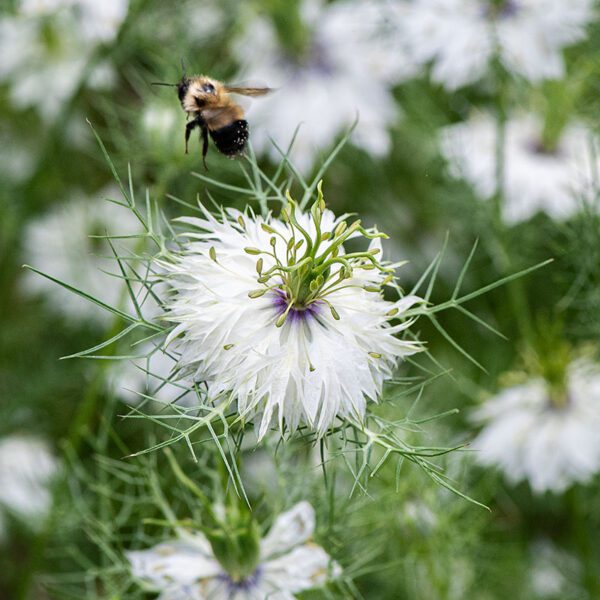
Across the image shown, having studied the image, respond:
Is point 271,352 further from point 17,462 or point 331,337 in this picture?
point 17,462

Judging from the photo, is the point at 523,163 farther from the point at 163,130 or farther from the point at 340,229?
the point at 340,229

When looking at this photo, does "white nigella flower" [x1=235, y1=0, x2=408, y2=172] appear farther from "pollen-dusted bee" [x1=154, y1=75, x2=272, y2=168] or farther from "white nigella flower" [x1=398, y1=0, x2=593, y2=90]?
"pollen-dusted bee" [x1=154, y1=75, x2=272, y2=168]

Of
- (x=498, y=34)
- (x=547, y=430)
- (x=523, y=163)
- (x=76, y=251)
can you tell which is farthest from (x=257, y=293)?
(x=76, y=251)

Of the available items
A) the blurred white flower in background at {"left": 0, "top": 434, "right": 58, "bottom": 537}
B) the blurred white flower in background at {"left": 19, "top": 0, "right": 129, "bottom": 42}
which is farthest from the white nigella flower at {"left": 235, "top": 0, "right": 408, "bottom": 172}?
the blurred white flower in background at {"left": 0, "top": 434, "right": 58, "bottom": 537}

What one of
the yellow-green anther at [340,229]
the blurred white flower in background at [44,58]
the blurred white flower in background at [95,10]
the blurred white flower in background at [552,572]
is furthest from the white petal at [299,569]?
the blurred white flower in background at [44,58]

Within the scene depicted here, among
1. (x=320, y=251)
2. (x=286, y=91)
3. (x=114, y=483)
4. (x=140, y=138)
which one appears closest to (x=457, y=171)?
(x=286, y=91)

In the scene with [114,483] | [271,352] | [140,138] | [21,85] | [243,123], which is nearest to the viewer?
[271,352]

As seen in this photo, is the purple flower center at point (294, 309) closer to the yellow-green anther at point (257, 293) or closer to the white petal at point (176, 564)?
the yellow-green anther at point (257, 293)
